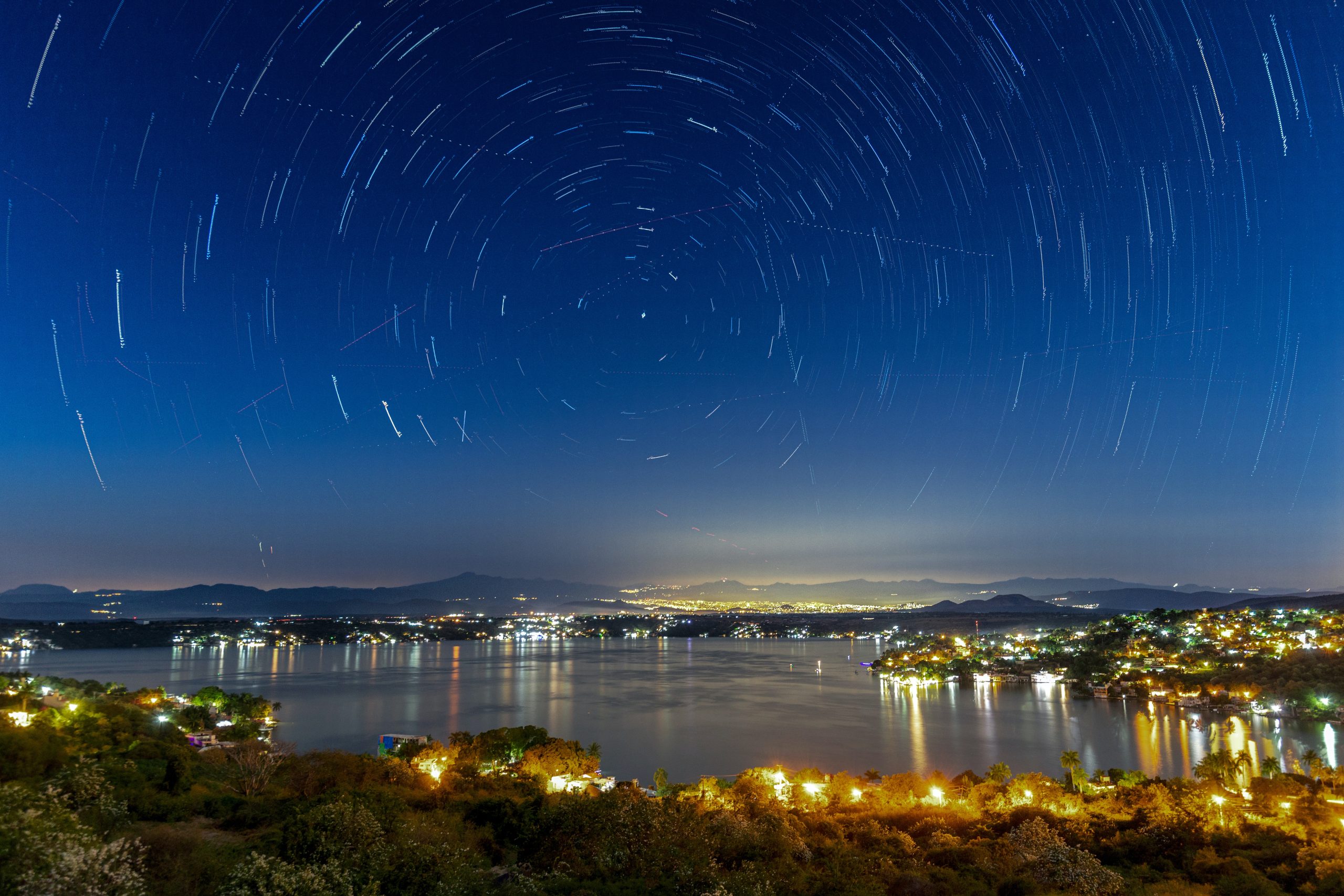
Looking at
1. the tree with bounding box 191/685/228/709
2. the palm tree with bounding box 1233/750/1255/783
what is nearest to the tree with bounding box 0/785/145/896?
the palm tree with bounding box 1233/750/1255/783

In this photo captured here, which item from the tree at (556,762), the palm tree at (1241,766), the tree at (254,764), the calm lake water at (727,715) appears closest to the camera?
the tree at (254,764)

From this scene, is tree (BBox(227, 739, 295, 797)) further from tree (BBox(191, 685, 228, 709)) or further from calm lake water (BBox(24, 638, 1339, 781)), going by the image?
tree (BBox(191, 685, 228, 709))

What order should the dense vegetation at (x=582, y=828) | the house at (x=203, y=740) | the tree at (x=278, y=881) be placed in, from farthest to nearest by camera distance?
the house at (x=203, y=740), the dense vegetation at (x=582, y=828), the tree at (x=278, y=881)

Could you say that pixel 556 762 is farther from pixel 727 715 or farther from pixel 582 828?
pixel 727 715

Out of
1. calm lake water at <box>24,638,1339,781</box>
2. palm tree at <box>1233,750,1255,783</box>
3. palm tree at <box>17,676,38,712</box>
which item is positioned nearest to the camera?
palm tree at <box>1233,750,1255,783</box>

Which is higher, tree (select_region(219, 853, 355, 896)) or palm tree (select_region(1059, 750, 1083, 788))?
tree (select_region(219, 853, 355, 896))

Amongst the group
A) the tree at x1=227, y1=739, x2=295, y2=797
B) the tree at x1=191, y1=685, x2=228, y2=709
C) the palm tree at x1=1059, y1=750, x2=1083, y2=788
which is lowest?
the tree at x1=191, y1=685, x2=228, y2=709

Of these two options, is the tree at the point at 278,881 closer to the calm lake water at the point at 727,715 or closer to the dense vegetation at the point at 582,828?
the dense vegetation at the point at 582,828

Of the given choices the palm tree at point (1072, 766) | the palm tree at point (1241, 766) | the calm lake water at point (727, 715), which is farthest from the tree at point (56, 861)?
the palm tree at point (1241, 766)

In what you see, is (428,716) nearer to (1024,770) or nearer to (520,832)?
(1024,770)
